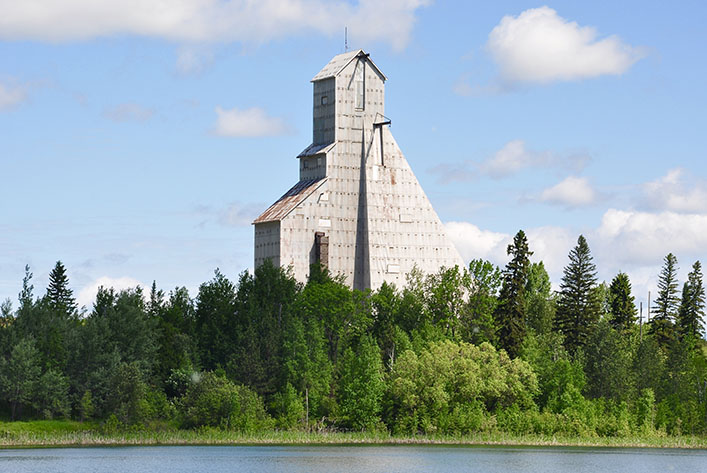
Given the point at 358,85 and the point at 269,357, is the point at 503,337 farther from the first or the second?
the point at 358,85

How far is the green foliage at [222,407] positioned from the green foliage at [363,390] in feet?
22.0

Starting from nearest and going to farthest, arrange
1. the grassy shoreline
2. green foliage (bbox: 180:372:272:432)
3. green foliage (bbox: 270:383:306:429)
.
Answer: the grassy shoreline < green foliage (bbox: 180:372:272:432) < green foliage (bbox: 270:383:306:429)

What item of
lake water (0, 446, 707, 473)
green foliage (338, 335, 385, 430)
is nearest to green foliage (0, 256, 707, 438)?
green foliage (338, 335, 385, 430)

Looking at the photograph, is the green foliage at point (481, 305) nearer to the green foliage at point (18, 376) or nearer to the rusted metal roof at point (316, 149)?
the rusted metal roof at point (316, 149)

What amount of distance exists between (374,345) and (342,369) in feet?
14.3

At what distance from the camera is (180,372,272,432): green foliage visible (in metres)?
106

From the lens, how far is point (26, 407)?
11025 centimetres

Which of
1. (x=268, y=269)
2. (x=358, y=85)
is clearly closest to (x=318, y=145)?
(x=358, y=85)

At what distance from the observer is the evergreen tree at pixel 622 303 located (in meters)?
148

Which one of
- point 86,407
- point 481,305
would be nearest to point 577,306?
point 481,305

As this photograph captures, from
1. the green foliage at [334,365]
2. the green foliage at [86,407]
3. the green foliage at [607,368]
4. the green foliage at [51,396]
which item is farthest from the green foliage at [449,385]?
the green foliage at [51,396]

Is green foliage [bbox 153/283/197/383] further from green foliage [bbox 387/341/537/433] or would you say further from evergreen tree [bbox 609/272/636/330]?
evergreen tree [bbox 609/272/636/330]

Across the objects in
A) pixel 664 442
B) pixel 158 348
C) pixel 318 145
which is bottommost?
pixel 664 442

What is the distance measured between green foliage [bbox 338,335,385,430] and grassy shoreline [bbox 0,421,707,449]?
1462 mm
